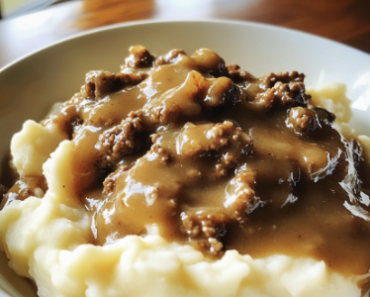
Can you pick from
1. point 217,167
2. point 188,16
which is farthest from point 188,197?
point 188,16

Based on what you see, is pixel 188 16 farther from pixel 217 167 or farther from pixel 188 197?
pixel 188 197

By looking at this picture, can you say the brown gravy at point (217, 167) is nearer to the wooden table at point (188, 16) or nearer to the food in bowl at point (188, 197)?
the food in bowl at point (188, 197)


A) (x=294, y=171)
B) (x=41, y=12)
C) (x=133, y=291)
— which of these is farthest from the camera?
(x=41, y=12)

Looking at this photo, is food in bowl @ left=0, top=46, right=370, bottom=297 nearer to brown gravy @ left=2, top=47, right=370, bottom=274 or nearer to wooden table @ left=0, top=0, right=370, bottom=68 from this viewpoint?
brown gravy @ left=2, top=47, right=370, bottom=274

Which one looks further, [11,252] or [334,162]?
[334,162]

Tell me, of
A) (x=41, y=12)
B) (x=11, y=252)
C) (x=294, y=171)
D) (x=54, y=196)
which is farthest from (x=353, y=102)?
(x=41, y=12)

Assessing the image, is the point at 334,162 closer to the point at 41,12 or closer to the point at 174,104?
the point at 174,104

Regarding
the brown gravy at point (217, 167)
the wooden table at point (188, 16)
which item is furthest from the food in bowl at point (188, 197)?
the wooden table at point (188, 16)
